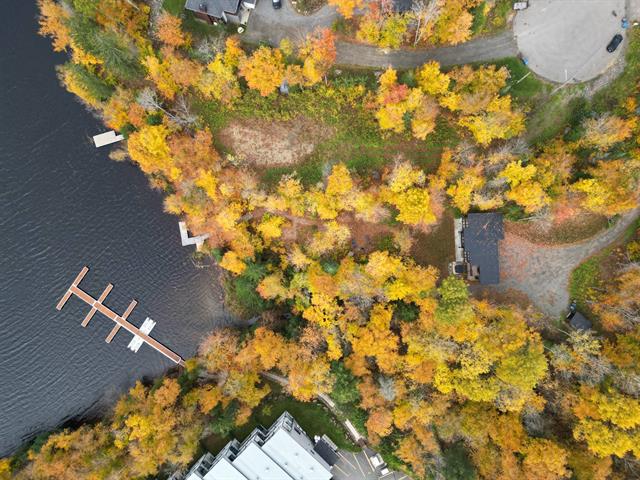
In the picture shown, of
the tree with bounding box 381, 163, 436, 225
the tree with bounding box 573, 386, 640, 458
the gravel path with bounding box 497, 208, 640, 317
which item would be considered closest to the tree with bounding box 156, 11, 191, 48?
the tree with bounding box 381, 163, 436, 225

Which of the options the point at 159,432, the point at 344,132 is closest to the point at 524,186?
the point at 344,132

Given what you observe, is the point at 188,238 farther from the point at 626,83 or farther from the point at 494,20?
the point at 626,83

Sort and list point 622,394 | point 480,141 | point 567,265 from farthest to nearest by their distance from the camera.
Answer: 1. point 567,265
2. point 480,141
3. point 622,394

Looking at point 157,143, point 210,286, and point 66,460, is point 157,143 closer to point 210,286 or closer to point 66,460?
point 210,286

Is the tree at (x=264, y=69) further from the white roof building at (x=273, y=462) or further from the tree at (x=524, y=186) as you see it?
the white roof building at (x=273, y=462)

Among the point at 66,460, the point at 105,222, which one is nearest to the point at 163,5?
the point at 105,222

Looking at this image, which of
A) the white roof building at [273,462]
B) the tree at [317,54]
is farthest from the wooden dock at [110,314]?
the tree at [317,54]
